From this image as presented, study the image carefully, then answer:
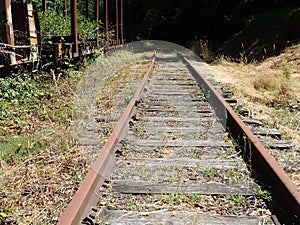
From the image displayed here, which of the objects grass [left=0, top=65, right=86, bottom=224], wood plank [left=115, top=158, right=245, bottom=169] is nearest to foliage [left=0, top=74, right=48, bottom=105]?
grass [left=0, top=65, right=86, bottom=224]

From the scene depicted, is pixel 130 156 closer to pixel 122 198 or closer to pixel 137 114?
pixel 122 198

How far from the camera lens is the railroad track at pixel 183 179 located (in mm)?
Result: 2352

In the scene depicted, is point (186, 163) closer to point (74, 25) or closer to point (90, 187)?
point (90, 187)

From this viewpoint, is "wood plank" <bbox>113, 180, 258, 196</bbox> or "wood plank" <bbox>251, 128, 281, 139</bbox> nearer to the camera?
"wood plank" <bbox>113, 180, 258, 196</bbox>

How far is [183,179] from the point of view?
2.95 metres

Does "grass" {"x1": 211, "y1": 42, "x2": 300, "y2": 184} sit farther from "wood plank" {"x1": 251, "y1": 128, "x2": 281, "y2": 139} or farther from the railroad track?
the railroad track

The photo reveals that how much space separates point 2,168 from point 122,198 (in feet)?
3.62

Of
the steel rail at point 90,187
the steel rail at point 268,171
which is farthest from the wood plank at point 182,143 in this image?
the steel rail at point 90,187

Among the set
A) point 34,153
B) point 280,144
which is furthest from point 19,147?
point 280,144

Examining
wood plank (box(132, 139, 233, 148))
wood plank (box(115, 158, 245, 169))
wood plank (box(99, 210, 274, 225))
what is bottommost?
wood plank (box(99, 210, 274, 225))

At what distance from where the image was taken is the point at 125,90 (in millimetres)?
6918

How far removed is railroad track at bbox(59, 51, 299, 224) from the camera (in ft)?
7.72

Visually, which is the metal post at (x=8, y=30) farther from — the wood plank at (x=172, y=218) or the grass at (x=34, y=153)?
the wood plank at (x=172, y=218)

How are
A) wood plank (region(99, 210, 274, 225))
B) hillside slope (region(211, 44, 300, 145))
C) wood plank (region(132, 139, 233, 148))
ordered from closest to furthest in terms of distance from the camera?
wood plank (region(99, 210, 274, 225))
wood plank (region(132, 139, 233, 148))
hillside slope (region(211, 44, 300, 145))
